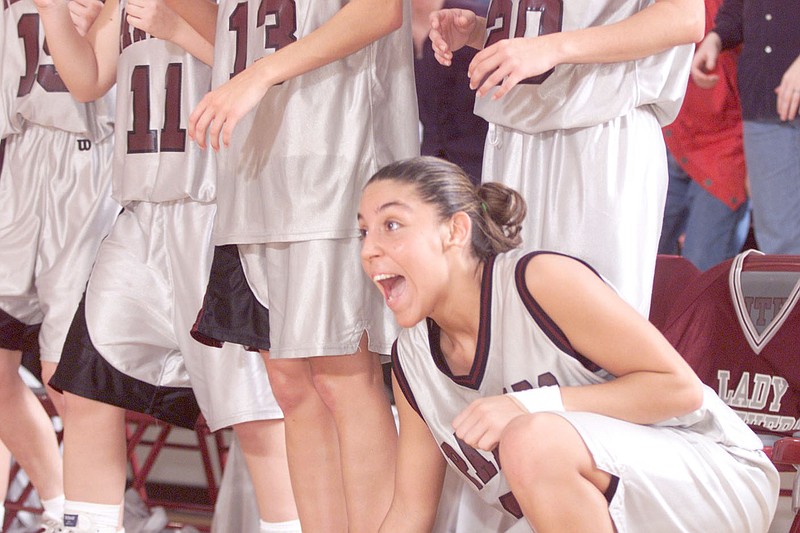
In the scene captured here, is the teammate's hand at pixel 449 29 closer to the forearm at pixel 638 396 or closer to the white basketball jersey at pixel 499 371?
Result: the white basketball jersey at pixel 499 371

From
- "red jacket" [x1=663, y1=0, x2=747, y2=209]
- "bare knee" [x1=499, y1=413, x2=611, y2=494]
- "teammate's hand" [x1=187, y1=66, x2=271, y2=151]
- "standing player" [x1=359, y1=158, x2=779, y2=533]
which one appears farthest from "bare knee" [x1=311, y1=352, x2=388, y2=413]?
"red jacket" [x1=663, y1=0, x2=747, y2=209]

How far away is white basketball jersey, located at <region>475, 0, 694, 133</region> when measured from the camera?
2.17 metres

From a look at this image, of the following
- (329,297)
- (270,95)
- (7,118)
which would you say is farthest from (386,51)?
(7,118)

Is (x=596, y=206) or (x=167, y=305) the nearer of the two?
(x=596, y=206)

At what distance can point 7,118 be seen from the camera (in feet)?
10.9

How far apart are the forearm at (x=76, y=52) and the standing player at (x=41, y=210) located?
0.10 metres

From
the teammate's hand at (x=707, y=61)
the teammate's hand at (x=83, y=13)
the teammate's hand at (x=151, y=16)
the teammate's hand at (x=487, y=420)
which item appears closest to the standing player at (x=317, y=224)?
the teammate's hand at (x=151, y=16)

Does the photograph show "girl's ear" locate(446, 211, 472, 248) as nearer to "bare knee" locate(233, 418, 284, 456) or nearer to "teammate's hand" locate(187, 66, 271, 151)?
"teammate's hand" locate(187, 66, 271, 151)

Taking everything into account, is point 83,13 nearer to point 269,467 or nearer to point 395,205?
point 269,467

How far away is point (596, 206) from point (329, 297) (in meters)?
0.61

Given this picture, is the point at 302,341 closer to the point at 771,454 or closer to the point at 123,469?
the point at 123,469

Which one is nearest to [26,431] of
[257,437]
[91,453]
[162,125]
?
[91,453]

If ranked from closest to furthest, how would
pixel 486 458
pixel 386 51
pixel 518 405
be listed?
pixel 518 405 < pixel 486 458 < pixel 386 51

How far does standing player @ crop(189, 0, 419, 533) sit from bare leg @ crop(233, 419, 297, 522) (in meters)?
0.29
